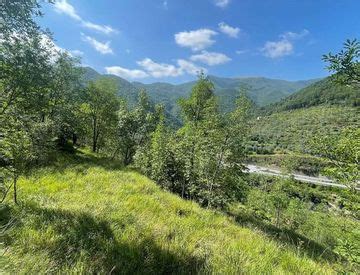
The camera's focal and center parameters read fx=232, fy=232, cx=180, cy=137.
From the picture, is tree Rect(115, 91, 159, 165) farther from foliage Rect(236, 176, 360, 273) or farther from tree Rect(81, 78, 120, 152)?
foliage Rect(236, 176, 360, 273)

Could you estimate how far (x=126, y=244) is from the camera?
455 cm

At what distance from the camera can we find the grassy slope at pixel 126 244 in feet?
11.4

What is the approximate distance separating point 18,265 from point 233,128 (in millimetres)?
10570

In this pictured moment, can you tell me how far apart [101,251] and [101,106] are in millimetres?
29159

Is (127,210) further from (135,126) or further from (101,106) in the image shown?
(101,106)

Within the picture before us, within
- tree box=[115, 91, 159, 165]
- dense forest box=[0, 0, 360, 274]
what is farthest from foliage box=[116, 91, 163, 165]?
dense forest box=[0, 0, 360, 274]

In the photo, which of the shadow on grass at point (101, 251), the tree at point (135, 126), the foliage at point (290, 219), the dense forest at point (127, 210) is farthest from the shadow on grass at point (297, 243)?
the tree at point (135, 126)

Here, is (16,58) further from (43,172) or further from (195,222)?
(43,172)

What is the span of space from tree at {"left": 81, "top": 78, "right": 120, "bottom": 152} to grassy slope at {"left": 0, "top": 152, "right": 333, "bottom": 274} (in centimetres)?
2482

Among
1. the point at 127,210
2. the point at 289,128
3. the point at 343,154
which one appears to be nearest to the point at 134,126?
the point at 127,210

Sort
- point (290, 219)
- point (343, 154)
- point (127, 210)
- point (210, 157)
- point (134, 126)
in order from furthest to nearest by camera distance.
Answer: point (134, 126) → point (290, 219) → point (210, 157) → point (127, 210) → point (343, 154)

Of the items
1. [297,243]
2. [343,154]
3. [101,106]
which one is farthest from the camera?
[101,106]

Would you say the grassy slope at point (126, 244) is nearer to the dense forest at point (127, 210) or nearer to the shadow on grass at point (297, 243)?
the dense forest at point (127, 210)

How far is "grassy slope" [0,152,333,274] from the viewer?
3477mm
